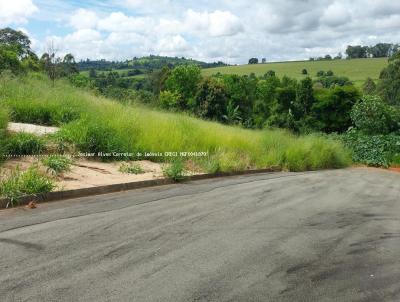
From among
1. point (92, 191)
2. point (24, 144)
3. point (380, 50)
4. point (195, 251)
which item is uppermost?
point (380, 50)

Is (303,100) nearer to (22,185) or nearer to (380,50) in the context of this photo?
(22,185)

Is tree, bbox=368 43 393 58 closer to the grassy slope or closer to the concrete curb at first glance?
the grassy slope

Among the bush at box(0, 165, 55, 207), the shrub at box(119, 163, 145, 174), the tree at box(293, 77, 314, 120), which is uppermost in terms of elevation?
the bush at box(0, 165, 55, 207)

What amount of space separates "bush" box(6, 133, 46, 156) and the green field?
8334 cm

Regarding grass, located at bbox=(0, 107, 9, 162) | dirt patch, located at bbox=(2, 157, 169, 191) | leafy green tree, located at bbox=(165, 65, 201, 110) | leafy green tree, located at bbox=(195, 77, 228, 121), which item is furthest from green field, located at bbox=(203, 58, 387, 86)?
grass, located at bbox=(0, 107, 9, 162)

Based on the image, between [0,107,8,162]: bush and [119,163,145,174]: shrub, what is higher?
[0,107,8,162]: bush

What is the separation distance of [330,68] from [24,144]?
10319 centimetres

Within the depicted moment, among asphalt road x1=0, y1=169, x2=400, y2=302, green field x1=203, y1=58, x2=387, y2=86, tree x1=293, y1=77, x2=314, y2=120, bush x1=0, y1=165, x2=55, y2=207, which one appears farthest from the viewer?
green field x1=203, y1=58, x2=387, y2=86

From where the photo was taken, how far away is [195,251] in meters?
5.63

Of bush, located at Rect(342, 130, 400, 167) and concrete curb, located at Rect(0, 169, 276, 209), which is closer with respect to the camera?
concrete curb, located at Rect(0, 169, 276, 209)

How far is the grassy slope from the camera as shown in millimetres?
12172

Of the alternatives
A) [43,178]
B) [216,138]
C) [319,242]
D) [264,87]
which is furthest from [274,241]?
[264,87]

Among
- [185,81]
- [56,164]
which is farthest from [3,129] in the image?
[185,81]

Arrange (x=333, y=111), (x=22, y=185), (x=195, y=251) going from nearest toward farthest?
(x=195, y=251)
(x=22, y=185)
(x=333, y=111)
